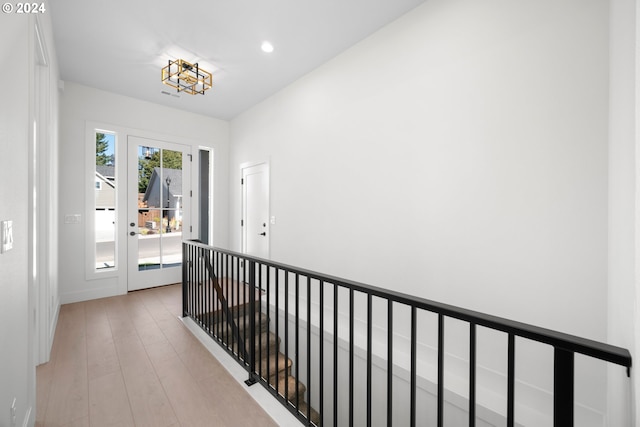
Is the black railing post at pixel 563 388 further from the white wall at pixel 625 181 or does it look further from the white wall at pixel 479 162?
the white wall at pixel 479 162

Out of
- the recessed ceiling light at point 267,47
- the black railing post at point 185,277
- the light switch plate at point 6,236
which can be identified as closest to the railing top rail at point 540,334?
the light switch plate at point 6,236

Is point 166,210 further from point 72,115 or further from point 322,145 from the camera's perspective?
point 322,145

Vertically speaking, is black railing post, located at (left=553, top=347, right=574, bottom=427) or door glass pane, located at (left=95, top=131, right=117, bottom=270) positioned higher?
door glass pane, located at (left=95, top=131, right=117, bottom=270)

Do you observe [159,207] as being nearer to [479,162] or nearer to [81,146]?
[81,146]

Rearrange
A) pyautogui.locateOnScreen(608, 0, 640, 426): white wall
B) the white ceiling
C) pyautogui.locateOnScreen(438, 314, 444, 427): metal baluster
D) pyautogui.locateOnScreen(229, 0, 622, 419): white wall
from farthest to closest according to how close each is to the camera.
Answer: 1. the white ceiling
2. pyautogui.locateOnScreen(229, 0, 622, 419): white wall
3. pyautogui.locateOnScreen(438, 314, 444, 427): metal baluster
4. pyautogui.locateOnScreen(608, 0, 640, 426): white wall

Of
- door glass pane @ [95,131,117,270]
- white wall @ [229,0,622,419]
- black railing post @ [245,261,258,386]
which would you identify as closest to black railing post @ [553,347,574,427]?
white wall @ [229,0,622,419]

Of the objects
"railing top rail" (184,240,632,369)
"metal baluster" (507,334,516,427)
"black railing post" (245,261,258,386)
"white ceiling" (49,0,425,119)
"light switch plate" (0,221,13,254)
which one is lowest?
"black railing post" (245,261,258,386)

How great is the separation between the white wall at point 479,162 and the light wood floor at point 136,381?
5.00 ft

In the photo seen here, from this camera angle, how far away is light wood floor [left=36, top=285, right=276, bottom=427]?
1.64m

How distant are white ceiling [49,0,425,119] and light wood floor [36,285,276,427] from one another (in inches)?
117

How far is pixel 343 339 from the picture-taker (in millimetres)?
2721

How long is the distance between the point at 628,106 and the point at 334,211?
2335mm

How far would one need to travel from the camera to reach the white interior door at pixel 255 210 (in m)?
4.19

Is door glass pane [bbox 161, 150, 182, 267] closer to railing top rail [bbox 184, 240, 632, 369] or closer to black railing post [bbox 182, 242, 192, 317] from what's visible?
black railing post [bbox 182, 242, 192, 317]
